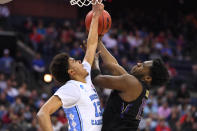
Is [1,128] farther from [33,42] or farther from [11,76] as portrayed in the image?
[33,42]

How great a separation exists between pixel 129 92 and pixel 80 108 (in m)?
0.49

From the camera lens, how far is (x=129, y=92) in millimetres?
3729

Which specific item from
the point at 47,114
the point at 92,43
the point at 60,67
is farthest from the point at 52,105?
the point at 92,43

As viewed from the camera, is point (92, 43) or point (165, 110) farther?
point (165, 110)

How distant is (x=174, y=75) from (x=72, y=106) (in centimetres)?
1087

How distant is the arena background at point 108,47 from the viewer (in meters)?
10.7

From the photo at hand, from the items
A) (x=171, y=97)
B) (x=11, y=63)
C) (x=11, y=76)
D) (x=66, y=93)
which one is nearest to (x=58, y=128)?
(x=11, y=76)

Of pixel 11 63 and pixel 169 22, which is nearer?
pixel 11 63

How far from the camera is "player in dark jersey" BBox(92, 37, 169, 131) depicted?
3.71 metres

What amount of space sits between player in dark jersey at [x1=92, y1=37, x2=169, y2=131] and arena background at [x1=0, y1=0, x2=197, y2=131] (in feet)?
19.5

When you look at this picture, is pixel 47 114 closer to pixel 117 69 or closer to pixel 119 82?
pixel 119 82

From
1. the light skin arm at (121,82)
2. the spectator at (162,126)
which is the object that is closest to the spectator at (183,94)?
the spectator at (162,126)

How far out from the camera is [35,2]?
55.2 ft

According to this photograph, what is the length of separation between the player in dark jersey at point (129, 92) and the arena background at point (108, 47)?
5.94m
